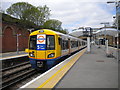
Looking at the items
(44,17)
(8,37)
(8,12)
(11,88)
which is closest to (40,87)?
(11,88)

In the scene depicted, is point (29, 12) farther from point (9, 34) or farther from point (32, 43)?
point (32, 43)

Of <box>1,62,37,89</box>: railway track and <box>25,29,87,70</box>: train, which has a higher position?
<box>25,29,87,70</box>: train

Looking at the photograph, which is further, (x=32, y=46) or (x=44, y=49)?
(x=32, y=46)

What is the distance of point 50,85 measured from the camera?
517cm

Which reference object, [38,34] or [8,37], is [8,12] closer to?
[8,37]

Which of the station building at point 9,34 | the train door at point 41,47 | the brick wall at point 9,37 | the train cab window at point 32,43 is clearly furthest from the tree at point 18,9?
the train door at point 41,47

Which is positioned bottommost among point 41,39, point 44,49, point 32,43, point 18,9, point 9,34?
point 44,49

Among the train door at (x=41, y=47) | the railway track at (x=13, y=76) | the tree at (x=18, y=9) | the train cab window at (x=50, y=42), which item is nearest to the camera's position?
the railway track at (x=13, y=76)

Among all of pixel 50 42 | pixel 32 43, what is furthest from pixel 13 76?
pixel 50 42

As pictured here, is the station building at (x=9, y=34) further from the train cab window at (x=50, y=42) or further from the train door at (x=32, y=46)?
the train cab window at (x=50, y=42)

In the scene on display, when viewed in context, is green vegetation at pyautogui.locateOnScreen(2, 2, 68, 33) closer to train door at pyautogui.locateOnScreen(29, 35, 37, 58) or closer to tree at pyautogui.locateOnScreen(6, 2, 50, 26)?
tree at pyautogui.locateOnScreen(6, 2, 50, 26)

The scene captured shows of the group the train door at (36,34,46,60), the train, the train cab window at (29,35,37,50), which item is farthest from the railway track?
the train cab window at (29,35,37,50)

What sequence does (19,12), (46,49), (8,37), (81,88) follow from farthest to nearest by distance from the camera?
(19,12)
(8,37)
(46,49)
(81,88)

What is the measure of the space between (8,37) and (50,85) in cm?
2437
